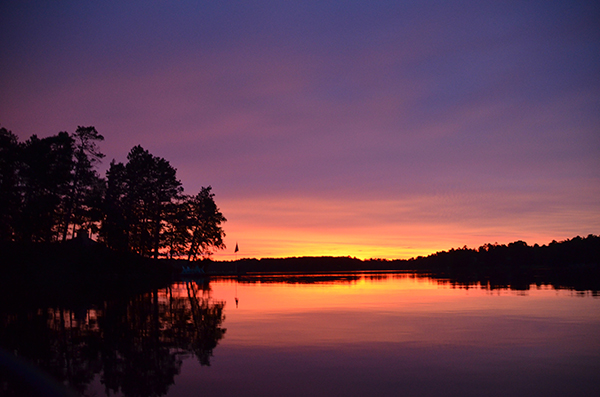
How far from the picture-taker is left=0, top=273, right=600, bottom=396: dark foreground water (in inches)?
357

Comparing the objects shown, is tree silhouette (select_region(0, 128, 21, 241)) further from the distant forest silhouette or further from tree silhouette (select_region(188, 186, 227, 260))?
tree silhouette (select_region(188, 186, 227, 260))

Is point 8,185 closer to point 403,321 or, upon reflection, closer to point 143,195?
point 143,195

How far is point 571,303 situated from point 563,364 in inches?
579

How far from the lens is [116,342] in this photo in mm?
14070

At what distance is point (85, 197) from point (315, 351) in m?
49.6

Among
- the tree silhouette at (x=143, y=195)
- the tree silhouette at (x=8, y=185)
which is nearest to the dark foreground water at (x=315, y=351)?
the tree silhouette at (x=8, y=185)

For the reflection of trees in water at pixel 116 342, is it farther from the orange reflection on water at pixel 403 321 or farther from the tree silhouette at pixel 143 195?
the tree silhouette at pixel 143 195

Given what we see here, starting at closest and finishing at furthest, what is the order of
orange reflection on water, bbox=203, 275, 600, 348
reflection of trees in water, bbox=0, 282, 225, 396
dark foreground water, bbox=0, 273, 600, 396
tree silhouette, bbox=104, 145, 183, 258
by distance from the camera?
1. dark foreground water, bbox=0, 273, 600, 396
2. reflection of trees in water, bbox=0, 282, 225, 396
3. orange reflection on water, bbox=203, 275, 600, 348
4. tree silhouette, bbox=104, 145, 183, 258

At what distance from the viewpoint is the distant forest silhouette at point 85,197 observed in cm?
4859

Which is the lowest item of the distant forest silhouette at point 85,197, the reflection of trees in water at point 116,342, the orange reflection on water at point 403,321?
the orange reflection on water at point 403,321

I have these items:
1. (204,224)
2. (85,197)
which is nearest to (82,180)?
(85,197)

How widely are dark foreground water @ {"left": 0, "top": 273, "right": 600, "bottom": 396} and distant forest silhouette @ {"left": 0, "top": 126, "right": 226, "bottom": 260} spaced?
31482mm

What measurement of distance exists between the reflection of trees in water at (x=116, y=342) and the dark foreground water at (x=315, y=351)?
1.4 inches

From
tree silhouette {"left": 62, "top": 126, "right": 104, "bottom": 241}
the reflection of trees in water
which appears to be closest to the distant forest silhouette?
tree silhouette {"left": 62, "top": 126, "right": 104, "bottom": 241}
